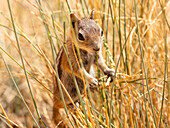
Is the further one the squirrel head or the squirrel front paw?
the squirrel front paw

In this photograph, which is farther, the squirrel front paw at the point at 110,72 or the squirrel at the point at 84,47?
the squirrel front paw at the point at 110,72

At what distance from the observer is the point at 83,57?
1578 millimetres

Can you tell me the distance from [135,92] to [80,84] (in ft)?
1.64

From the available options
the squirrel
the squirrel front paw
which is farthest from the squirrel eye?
the squirrel front paw

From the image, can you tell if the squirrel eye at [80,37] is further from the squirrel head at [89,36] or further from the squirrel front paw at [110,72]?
the squirrel front paw at [110,72]

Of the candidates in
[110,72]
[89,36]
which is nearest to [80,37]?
[89,36]

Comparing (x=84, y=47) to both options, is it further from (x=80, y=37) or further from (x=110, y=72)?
(x=110, y=72)

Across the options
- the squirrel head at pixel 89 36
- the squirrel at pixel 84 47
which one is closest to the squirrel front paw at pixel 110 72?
the squirrel at pixel 84 47

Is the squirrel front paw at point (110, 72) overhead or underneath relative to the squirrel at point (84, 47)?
underneath

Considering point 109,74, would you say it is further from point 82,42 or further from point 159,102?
point 159,102

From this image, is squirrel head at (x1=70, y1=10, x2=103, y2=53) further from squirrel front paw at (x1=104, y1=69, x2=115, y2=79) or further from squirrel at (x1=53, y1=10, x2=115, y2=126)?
squirrel front paw at (x1=104, y1=69, x2=115, y2=79)

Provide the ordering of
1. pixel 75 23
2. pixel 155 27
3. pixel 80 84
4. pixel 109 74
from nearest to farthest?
pixel 75 23 → pixel 109 74 → pixel 80 84 → pixel 155 27

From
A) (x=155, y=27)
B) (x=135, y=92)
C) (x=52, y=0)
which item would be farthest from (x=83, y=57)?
(x=52, y=0)

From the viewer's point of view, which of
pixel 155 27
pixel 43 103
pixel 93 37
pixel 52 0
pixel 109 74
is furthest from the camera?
pixel 52 0
